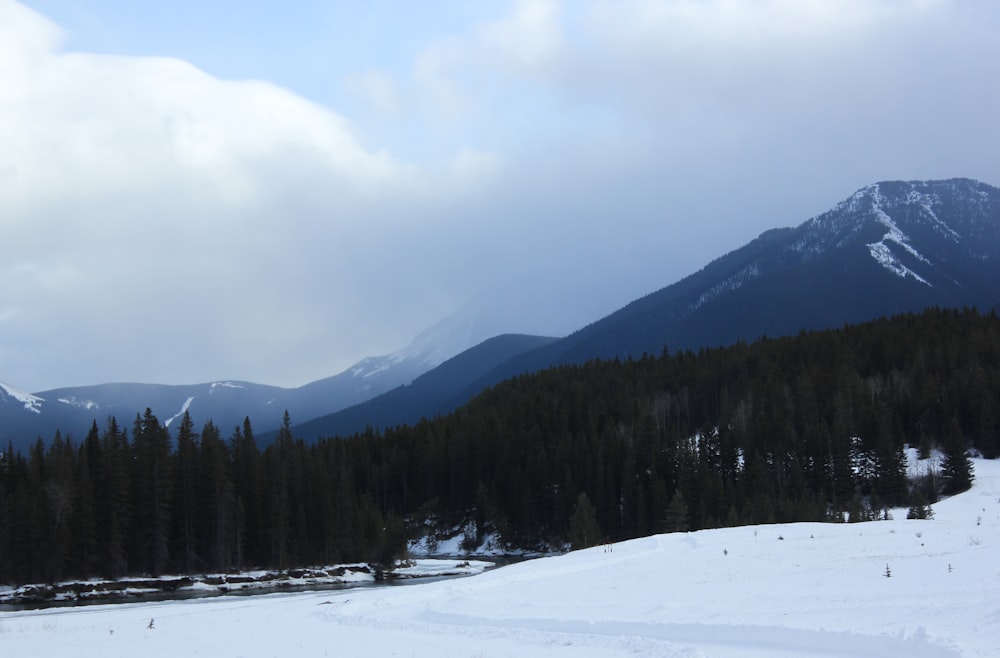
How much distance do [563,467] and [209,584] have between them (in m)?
56.6

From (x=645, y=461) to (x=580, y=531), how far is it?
3361 centimetres

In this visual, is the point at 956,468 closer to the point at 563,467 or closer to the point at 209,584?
the point at 563,467

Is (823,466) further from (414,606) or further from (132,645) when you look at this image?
(132,645)

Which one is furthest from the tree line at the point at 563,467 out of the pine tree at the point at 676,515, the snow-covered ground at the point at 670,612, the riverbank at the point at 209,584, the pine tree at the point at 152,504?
the snow-covered ground at the point at 670,612

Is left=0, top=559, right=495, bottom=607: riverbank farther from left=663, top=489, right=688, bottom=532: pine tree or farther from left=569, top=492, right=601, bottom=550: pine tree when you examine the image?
left=663, top=489, right=688, bottom=532: pine tree

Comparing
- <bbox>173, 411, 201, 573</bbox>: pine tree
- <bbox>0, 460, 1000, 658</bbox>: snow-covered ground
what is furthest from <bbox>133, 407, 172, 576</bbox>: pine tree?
<bbox>0, 460, 1000, 658</bbox>: snow-covered ground

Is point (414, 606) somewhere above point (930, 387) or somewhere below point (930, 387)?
below

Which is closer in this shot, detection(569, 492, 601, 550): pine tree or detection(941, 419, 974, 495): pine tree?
detection(569, 492, 601, 550): pine tree

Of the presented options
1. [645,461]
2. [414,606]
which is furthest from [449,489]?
[414,606]

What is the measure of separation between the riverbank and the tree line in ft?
19.9

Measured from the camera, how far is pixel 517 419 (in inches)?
5536

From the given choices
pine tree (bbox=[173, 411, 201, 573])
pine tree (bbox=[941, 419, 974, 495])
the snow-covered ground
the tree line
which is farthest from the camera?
pine tree (bbox=[173, 411, 201, 573])

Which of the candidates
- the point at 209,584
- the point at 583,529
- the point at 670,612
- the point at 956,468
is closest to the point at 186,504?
the point at 209,584

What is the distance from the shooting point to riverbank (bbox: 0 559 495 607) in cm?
6656
